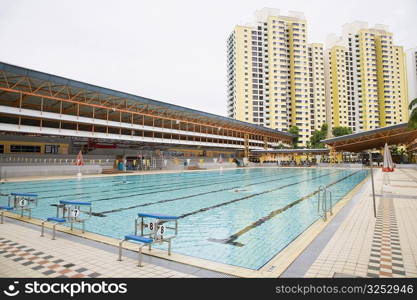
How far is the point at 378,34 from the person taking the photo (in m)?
113

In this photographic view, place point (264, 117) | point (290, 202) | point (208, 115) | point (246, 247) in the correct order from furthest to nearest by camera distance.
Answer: point (264, 117), point (208, 115), point (290, 202), point (246, 247)

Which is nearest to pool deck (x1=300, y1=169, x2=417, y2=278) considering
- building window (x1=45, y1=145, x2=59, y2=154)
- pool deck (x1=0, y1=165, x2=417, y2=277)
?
pool deck (x1=0, y1=165, x2=417, y2=277)

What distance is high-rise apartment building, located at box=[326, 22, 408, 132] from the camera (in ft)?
356

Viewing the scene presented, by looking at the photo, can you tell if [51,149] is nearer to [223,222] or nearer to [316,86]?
[223,222]

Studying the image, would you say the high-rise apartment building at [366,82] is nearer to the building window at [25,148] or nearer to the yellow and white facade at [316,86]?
the yellow and white facade at [316,86]

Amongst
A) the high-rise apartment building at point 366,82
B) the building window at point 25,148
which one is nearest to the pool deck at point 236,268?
the building window at point 25,148

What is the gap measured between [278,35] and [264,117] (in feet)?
116

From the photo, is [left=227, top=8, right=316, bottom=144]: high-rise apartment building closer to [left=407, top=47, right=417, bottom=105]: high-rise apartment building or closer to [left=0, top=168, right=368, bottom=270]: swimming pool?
[left=407, top=47, right=417, bottom=105]: high-rise apartment building

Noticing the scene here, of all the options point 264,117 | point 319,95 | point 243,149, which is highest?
point 319,95

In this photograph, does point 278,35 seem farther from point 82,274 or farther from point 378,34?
point 82,274

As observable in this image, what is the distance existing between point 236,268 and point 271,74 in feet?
346

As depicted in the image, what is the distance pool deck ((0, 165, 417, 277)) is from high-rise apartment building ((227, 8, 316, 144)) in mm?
91676

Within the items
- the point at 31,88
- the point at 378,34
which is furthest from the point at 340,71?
the point at 31,88

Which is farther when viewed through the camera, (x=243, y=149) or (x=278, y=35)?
(x=278, y=35)
